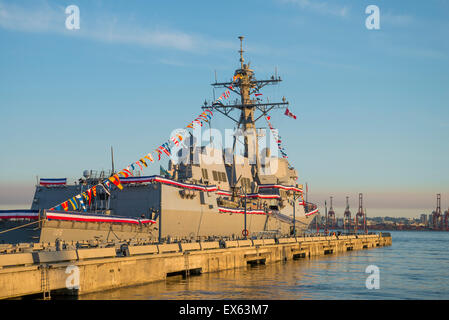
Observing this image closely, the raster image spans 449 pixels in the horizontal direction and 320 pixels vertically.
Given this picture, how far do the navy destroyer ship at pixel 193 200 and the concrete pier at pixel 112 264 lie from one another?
4.60 m

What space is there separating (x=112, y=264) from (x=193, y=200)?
64.6 feet

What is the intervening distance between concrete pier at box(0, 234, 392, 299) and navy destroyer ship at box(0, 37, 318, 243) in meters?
4.60

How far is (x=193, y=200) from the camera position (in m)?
42.6

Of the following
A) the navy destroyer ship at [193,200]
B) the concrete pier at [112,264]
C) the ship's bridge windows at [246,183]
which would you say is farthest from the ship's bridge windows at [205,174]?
the concrete pier at [112,264]

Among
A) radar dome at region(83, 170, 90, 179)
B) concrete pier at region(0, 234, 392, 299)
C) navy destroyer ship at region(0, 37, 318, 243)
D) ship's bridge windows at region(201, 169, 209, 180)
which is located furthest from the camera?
ship's bridge windows at region(201, 169, 209, 180)

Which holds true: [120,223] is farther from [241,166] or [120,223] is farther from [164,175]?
[241,166]

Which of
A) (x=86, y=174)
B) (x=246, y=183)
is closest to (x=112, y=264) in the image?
(x=86, y=174)

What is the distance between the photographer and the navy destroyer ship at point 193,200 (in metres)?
31.1

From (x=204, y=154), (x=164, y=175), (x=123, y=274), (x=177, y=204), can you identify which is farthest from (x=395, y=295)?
(x=204, y=154)

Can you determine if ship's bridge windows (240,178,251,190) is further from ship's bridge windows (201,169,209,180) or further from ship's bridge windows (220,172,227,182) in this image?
ship's bridge windows (201,169,209,180)

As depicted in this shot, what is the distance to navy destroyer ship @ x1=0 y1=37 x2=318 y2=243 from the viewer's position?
31.1 m

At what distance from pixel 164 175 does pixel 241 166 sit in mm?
15867

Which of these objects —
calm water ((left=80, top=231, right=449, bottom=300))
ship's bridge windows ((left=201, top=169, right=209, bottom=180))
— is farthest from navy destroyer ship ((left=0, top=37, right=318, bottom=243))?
calm water ((left=80, top=231, right=449, bottom=300))
